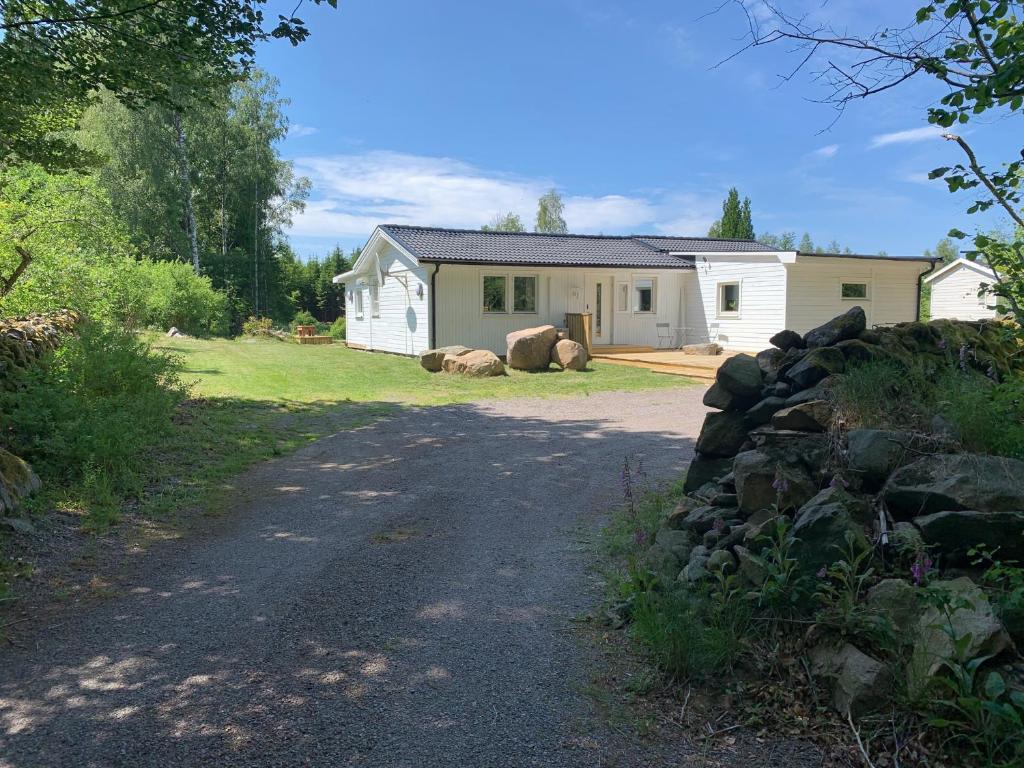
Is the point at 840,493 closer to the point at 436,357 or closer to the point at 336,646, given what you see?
the point at 336,646

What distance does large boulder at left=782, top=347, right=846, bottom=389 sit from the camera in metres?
4.94

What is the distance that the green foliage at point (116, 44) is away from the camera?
650 centimetres

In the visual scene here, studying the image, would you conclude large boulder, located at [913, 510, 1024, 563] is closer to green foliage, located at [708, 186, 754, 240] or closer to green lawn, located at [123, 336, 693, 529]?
green lawn, located at [123, 336, 693, 529]

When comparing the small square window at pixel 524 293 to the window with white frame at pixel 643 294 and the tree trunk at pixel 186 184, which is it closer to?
the window with white frame at pixel 643 294

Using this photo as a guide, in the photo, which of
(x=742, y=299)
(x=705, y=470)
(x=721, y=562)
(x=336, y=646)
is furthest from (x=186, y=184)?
(x=721, y=562)

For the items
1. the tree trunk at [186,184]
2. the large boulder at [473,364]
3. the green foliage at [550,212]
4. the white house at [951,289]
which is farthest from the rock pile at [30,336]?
the green foliage at [550,212]

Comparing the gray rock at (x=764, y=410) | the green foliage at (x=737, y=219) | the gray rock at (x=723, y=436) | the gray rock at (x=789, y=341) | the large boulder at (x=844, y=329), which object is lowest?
the gray rock at (x=723, y=436)

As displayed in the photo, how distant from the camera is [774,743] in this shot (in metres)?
2.82

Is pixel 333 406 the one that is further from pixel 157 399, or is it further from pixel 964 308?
pixel 964 308

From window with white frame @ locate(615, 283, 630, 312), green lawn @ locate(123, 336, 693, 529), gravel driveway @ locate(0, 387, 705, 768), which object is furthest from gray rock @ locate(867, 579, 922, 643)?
window with white frame @ locate(615, 283, 630, 312)

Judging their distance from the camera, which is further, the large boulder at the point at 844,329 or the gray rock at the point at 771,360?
the gray rock at the point at 771,360

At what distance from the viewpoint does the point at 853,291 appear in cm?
2147

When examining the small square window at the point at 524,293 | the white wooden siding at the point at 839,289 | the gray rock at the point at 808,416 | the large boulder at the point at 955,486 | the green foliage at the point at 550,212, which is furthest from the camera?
the green foliage at the point at 550,212

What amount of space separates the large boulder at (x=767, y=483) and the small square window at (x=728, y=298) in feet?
61.4
